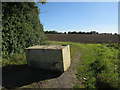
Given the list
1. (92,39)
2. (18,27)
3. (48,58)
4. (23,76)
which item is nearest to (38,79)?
(23,76)

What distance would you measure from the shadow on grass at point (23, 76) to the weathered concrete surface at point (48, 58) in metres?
0.22

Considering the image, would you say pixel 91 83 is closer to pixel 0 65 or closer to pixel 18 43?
pixel 0 65

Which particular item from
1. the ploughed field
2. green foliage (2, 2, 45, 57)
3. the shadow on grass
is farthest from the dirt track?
the ploughed field

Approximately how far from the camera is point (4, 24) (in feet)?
14.0

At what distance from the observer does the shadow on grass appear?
9.57 ft

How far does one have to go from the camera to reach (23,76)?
3328 mm

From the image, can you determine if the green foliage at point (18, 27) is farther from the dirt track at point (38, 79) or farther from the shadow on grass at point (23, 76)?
the dirt track at point (38, 79)

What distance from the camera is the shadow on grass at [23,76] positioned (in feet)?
9.57

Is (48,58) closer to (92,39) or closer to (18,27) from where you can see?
(18,27)

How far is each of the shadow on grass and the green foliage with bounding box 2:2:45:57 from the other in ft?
3.12

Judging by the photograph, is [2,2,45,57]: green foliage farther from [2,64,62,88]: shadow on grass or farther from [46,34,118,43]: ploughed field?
[46,34,118,43]: ploughed field

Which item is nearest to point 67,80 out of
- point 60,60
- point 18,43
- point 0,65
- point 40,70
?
point 60,60

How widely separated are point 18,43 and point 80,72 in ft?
11.7

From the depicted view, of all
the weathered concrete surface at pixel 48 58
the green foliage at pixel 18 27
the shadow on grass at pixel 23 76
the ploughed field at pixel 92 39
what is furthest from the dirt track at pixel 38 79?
the ploughed field at pixel 92 39
